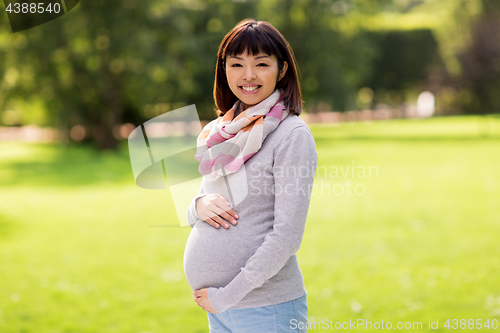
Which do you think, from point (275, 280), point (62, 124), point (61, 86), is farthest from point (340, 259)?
point (62, 124)

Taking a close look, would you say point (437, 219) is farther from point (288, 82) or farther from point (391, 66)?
point (391, 66)

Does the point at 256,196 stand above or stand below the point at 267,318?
above

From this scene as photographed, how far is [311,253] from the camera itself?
6.70 metres

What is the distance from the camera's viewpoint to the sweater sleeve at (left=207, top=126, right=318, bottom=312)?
69.0 inches

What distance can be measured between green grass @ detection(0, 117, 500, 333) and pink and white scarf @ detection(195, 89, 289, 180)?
2.92 m

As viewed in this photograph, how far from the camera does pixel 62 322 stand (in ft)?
15.1

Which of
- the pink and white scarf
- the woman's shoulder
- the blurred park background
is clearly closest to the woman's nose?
the pink and white scarf

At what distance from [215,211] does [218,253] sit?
0.17 metres

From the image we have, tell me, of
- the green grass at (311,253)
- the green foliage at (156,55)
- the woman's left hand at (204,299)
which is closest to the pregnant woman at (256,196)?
the woman's left hand at (204,299)

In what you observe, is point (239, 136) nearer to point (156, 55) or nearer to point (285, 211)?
point (285, 211)

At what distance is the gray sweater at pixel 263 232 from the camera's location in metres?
1.76

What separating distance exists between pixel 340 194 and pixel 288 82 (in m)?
9.24

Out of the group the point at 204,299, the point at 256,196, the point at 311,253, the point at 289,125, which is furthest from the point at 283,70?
the point at 311,253

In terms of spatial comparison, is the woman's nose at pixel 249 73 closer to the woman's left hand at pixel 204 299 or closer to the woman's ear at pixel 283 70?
the woman's ear at pixel 283 70
